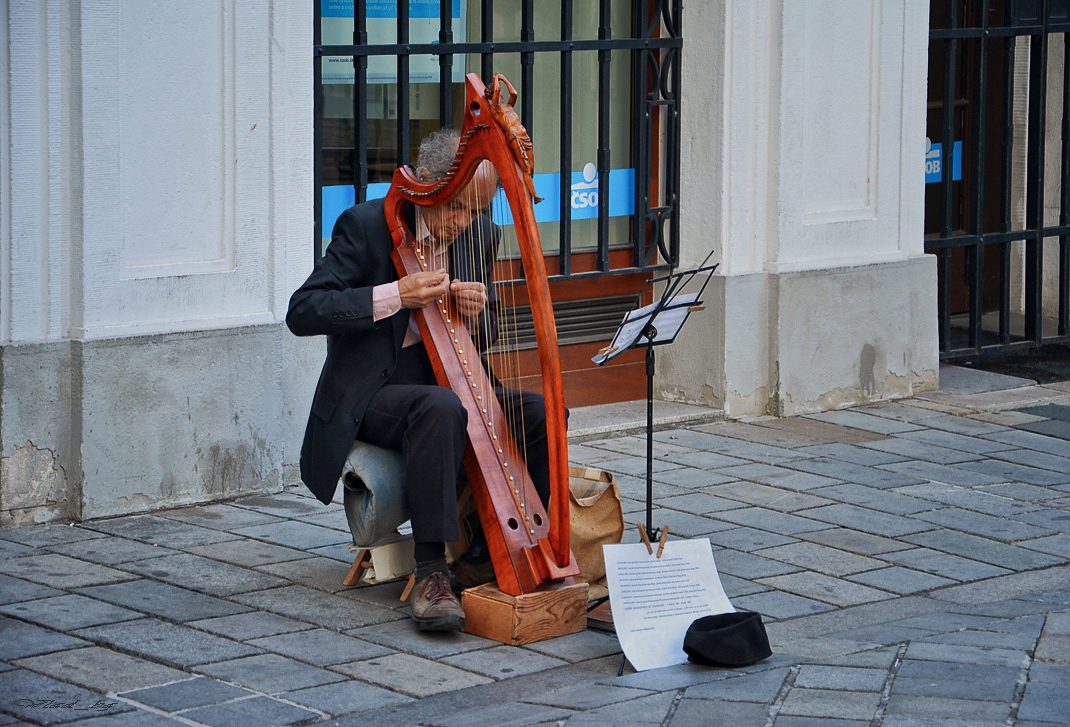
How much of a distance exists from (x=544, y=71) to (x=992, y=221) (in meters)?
4.17

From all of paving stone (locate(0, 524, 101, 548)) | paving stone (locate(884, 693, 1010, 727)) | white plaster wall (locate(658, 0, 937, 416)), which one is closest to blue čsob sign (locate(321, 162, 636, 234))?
white plaster wall (locate(658, 0, 937, 416))

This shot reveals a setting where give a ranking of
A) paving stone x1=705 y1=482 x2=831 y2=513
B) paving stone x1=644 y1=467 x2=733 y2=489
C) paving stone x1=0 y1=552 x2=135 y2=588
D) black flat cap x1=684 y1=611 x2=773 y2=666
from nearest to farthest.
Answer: black flat cap x1=684 y1=611 x2=773 y2=666
paving stone x1=0 y1=552 x2=135 y2=588
paving stone x1=705 y1=482 x2=831 y2=513
paving stone x1=644 y1=467 x2=733 y2=489

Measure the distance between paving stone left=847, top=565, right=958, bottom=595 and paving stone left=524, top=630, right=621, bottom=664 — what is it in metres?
1.16

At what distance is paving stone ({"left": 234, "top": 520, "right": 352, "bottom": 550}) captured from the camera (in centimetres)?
573

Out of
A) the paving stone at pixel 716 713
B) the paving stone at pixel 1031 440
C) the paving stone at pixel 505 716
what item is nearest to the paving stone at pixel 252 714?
the paving stone at pixel 505 716

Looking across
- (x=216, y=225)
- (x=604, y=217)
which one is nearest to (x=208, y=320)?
(x=216, y=225)

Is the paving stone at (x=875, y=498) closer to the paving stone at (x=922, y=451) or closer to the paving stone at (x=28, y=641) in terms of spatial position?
the paving stone at (x=922, y=451)

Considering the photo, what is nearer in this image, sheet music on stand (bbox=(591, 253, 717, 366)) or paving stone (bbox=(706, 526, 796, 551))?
sheet music on stand (bbox=(591, 253, 717, 366))

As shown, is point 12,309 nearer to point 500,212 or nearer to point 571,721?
point 500,212

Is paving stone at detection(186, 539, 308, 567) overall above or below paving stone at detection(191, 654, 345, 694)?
above

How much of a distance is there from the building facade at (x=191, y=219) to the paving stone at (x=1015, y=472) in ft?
4.46

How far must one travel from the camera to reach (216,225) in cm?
632

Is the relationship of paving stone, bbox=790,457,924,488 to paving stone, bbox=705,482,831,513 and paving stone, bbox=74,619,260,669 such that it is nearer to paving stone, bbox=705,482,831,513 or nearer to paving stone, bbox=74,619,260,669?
paving stone, bbox=705,482,831,513

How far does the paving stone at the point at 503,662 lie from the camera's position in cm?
441
